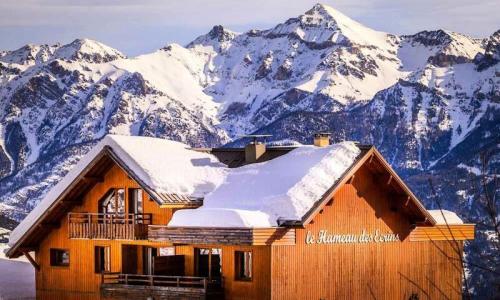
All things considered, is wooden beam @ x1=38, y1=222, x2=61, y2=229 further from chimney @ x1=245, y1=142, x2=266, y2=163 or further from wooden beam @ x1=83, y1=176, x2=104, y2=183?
chimney @ x1=245, y1=142, x2=266, y2=163

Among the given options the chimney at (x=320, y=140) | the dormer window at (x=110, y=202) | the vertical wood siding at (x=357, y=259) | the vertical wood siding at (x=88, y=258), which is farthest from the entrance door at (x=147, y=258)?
the chimney at (x=320, y=140)

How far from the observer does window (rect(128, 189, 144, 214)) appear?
4897cm

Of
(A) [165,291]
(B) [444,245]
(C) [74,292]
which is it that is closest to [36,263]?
(C) [74,292]

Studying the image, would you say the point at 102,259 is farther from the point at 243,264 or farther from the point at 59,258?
the point at 243,264

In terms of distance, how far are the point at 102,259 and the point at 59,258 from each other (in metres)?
2.87

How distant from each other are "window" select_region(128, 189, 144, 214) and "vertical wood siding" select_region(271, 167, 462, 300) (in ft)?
26.0

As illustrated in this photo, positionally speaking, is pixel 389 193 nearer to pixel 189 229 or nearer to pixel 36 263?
pixel 189 229

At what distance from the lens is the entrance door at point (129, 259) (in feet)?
162

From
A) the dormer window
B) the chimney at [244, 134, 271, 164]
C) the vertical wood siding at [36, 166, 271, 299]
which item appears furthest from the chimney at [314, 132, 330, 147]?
the dormer window

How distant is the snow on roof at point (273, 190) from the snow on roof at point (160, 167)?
37.2 inches

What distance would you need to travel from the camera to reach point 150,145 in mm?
50188

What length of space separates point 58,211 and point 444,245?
16948 millimetres

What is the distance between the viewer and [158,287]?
45.1m

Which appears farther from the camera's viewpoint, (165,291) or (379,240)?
(379,240)
